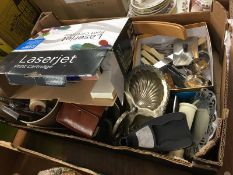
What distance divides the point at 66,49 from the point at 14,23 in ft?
1.36

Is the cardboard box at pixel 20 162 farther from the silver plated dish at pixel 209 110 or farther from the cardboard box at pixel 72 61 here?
the silver plated dish at pixel 209 110

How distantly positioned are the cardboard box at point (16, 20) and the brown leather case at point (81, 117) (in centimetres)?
39

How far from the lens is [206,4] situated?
921 mm

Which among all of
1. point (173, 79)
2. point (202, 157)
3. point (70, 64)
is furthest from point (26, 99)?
point (202, 157)

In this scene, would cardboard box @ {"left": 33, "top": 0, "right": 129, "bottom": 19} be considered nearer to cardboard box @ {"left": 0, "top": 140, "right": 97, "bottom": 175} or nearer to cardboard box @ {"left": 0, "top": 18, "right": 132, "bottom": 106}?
cardboard box @ {"left": 0, "top": 18, "right": 132, "bottom": 106}

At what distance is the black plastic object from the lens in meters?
0.74

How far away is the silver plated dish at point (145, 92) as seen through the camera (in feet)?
2.70

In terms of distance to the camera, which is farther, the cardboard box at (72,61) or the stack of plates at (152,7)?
the stack of plates at (152,7)

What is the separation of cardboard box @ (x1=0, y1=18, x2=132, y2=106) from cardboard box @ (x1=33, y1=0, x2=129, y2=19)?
0.41 ft

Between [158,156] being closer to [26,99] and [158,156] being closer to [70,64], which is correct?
[70,64]

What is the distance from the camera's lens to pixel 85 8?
3.39 ft

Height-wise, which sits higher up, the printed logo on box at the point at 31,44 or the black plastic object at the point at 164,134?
the printed logo on box at the point at 31,44

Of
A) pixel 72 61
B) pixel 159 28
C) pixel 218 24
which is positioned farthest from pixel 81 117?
pixel 218 24

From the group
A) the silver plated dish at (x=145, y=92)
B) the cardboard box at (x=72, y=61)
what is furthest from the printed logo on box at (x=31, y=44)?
the silver plated dish at (x=145, y=92)
